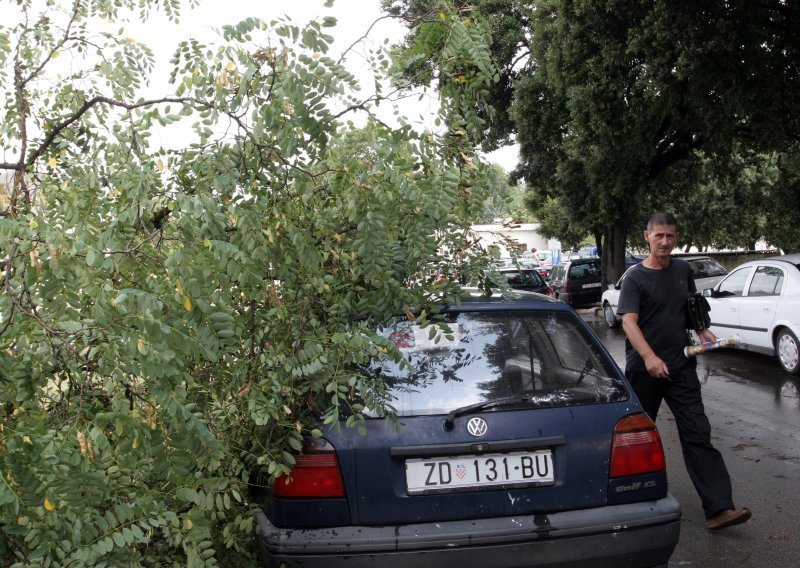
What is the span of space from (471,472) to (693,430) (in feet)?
6.86

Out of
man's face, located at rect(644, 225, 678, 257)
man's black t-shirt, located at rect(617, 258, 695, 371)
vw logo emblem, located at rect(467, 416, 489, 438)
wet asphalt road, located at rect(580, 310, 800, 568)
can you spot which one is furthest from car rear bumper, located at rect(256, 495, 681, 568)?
man's face, located at rect(644, 225, 678, 257)

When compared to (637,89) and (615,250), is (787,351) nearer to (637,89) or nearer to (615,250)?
(637,89)

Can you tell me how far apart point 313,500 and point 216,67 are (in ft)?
5.88

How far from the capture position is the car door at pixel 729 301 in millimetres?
11695

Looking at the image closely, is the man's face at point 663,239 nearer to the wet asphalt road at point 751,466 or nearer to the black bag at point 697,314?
the black bag at point 697,314

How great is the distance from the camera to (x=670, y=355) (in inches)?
191

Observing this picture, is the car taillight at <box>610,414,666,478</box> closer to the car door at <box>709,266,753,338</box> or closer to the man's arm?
the man's arm

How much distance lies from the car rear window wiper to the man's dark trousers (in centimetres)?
180

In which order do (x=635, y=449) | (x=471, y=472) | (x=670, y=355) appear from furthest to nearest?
(x=670, y=355)
(x=635, y=449)
(x=471, y=472)

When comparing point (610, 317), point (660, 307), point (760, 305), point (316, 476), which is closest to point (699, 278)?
point (610, 317)

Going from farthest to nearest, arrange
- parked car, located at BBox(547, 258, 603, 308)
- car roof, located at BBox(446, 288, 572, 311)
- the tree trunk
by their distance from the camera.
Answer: parked car, located at BBox(547, 258, 603, 308) → the tree trunk → car roof, located at BBox(446, 288, 572, 311)

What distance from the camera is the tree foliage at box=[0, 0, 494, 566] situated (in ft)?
7.84

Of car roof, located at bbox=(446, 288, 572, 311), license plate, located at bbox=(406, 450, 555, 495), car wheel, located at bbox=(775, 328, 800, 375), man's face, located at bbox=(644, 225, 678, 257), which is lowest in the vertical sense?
car wheel, located at bbox=(775, 328, 800, 375)

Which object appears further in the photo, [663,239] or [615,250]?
[615,250]
